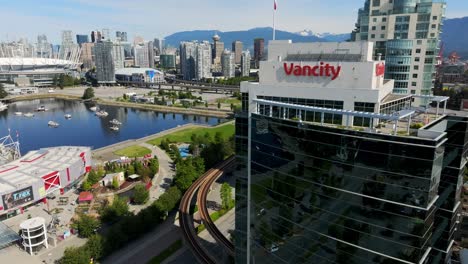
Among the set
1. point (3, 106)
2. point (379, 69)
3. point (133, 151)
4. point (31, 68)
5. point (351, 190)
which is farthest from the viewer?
point (31, 68)

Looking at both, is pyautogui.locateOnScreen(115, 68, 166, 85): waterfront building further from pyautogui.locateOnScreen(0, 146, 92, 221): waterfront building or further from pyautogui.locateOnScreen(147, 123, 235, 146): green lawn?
pyautogui.locateOnScreen(0, 146, 92, 221): waterfront building

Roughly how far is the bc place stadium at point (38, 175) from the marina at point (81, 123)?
24826 mm

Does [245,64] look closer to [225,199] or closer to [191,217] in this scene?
[225,199]

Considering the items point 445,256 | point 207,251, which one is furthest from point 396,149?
point 207,251

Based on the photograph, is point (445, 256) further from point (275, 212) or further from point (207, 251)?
point (207, 251)

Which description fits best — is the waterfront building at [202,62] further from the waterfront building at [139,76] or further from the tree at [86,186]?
the tree at [86,186]

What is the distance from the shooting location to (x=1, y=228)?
3766cm

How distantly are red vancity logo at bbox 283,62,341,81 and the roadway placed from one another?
18157mm

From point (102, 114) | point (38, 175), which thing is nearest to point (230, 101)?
point (102, 114)

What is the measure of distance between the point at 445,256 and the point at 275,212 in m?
9.57

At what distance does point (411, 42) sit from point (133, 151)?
175 feet

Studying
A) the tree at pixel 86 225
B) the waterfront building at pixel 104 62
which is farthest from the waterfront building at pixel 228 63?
the tree at pixel 86 225

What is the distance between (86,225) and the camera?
121 ft

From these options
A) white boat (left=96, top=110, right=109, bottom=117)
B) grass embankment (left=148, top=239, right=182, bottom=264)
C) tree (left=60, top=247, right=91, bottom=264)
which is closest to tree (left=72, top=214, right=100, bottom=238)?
tree (left=60, top=247, right=91, bottom=264)
